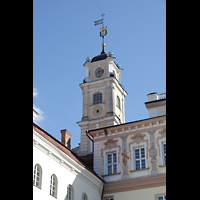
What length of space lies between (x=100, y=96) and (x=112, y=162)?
60.5 ft

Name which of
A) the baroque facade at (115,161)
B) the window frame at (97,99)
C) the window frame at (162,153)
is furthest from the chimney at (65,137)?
the window frame at (97,99)

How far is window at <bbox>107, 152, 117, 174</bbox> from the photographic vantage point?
93.5ft

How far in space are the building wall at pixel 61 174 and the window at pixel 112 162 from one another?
1.63m

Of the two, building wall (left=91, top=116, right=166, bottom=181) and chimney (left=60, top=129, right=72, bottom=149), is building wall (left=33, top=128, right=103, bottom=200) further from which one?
chimney (left=60, top=129, right=72, bottom=149)

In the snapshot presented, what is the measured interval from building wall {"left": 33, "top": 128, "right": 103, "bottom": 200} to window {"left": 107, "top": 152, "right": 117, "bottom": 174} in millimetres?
1633

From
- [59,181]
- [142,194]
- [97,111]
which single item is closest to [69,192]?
[59,181]

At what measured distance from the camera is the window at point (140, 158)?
91.1 feet
